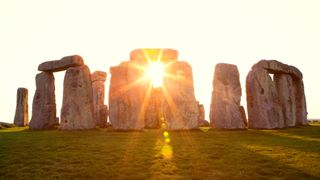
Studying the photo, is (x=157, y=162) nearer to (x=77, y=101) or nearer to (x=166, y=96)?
(x=166, y=96)

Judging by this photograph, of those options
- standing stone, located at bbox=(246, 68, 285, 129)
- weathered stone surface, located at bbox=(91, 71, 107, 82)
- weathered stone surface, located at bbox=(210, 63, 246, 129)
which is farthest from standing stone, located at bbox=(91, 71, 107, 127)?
standing stone, located at bbox=(246, 68, 285, 129)

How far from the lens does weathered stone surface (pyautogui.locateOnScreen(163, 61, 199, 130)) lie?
48.3ft

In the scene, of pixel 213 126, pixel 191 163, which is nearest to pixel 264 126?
pixel 213 126

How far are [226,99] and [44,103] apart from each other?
378 inches

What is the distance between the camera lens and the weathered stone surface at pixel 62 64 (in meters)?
16.3

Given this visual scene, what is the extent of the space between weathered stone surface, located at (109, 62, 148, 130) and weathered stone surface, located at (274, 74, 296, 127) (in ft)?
25.3

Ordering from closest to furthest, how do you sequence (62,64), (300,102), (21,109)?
(62,64), (300,102), (21,109)

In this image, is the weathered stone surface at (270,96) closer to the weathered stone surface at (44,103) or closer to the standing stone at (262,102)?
the standing stone at (262,102)

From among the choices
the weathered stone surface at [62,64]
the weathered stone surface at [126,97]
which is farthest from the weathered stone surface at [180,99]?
the weathered stone surface at [62,64]

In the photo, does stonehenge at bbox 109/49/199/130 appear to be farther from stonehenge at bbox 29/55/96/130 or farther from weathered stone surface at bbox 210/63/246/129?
stonehenge at bbox 29/55/96/130

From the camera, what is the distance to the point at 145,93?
16031 mm

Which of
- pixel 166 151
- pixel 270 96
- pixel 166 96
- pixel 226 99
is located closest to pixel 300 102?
pixel 270 96

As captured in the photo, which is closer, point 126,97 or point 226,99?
point 226,99

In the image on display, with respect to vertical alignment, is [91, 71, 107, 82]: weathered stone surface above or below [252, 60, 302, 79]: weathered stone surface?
above
